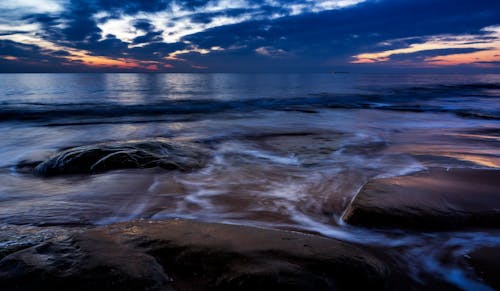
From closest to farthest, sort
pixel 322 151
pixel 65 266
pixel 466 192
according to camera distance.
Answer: pixel 65 266, pixel 466 192, pixel 322 151

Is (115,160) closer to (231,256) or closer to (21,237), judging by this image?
(21,237)

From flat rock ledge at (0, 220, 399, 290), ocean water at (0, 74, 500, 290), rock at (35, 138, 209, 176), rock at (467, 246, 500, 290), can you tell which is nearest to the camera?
flat rock ledge at (0, 220, 399, 290)

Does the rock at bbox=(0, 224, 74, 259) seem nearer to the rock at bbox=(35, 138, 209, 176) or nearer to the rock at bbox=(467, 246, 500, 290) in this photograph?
the rock at bbox=(35, 138, 209, 176)

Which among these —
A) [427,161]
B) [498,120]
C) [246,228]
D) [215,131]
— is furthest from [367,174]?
[498,120]

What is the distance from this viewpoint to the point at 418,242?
270cm

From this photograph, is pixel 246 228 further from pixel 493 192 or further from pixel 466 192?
pixel 493 192

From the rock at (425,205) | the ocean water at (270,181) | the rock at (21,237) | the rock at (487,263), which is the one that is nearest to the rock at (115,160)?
the ocean water at (270,181)

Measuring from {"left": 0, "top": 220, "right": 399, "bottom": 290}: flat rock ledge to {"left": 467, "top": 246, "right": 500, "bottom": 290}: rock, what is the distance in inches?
21.9

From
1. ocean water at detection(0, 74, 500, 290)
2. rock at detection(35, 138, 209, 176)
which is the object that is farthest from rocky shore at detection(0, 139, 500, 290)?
rock at detection(35, 138, 209, 176)

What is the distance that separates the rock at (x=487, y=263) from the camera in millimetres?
2143

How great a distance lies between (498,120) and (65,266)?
1411 centimetres

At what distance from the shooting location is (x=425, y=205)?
314 cm

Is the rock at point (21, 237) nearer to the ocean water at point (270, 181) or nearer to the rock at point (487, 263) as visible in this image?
the ocean water at point (270, 181)

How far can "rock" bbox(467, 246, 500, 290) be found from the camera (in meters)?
2.14
